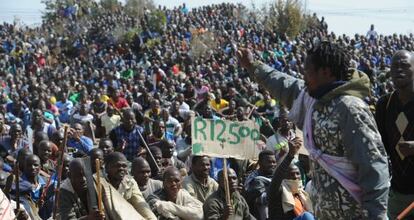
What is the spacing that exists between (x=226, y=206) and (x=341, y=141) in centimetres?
332

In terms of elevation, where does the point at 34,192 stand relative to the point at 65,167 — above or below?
below

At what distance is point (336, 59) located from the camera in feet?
12.2

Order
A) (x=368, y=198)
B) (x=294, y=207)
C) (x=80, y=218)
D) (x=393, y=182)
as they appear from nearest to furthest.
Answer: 1. (x=368, y=198)
2. (x=393, y=182)
3. (x=80, y=218)
4. (x=294, y=207)

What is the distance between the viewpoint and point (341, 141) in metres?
3.59

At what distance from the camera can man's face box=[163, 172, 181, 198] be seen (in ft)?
23.8

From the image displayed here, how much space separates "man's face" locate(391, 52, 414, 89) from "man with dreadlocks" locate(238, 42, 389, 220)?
105cm

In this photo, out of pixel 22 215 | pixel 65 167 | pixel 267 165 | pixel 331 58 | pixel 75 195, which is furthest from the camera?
pixel 65 167

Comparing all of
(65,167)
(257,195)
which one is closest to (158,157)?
(65,167)

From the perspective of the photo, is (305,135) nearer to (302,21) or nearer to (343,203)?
(343,203)

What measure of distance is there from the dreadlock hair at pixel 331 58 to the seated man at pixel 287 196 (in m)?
2.88

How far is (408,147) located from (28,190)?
13.9 ft

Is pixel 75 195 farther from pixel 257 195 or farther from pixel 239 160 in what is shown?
pixel 239 160

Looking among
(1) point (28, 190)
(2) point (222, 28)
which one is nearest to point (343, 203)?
(1) point (28, 190)

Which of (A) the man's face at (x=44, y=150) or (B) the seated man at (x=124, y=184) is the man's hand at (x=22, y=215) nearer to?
(B) the seated man at (x=124, y=184)
